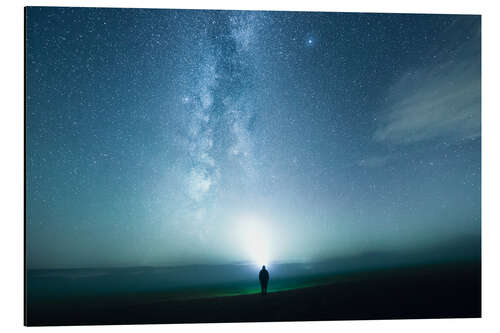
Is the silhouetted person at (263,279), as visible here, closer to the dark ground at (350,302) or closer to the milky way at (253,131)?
the dark ground at (350,302)

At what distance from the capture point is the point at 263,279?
3775mm

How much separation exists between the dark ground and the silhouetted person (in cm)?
5

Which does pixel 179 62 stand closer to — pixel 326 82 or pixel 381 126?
pixel 326 82

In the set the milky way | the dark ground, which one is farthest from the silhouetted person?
the milky way

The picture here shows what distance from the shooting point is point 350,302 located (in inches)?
148

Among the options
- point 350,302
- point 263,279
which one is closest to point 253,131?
point 263,279

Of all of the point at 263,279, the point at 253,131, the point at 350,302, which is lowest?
the point at 350,302

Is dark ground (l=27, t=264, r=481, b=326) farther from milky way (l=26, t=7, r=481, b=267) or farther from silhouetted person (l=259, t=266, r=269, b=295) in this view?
milky way (l=26, t=7, r=481, b=267)

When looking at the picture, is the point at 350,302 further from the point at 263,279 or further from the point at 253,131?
the point at 253,131

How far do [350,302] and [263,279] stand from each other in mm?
824

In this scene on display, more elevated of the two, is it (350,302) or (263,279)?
(263,279)

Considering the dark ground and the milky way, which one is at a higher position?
the milky way

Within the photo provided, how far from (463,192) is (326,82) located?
162 centimetres

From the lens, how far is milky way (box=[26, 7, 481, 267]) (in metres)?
3.67
